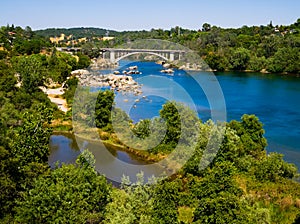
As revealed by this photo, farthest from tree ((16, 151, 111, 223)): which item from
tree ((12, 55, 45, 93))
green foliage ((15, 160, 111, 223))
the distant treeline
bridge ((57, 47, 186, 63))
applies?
the distant treeline

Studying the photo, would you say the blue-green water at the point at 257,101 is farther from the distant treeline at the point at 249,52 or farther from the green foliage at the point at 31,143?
the green foliage at the point at 31,143

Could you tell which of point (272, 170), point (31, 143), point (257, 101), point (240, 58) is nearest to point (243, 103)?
point (257, 101)

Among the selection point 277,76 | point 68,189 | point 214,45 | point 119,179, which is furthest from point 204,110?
point 214,45

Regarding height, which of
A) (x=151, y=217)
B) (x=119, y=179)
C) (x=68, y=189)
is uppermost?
(x=68, y=189)

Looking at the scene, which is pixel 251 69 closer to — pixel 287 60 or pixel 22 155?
pixel 287 60

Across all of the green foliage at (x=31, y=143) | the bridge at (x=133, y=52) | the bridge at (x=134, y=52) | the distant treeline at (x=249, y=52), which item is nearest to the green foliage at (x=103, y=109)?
the green foliage at (x=31, y=143)

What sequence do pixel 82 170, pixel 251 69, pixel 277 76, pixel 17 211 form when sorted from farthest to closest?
pixel 251 69
pixel 277 76
pixel 82 170
pixel 17 211

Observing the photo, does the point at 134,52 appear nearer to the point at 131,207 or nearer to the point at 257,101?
the point at 257,101
